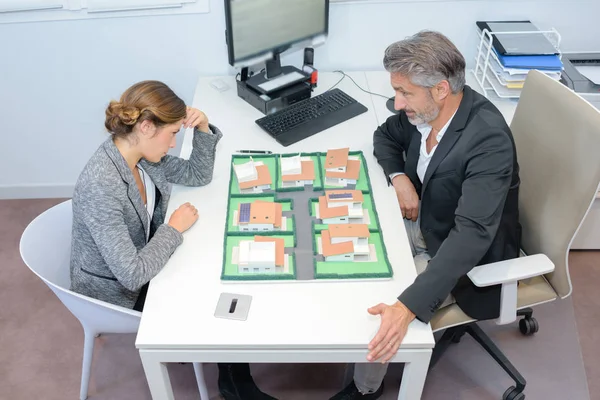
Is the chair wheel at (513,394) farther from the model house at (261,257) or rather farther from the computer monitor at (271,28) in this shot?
the computer monitor at (271,28)

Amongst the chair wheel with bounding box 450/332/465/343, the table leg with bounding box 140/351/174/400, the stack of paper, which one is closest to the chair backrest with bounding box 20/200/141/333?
the table leg with bounding box 140/351/174/400

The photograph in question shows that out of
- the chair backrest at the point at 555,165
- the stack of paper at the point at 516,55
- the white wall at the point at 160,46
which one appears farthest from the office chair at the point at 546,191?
the white wall at the point at 160,46

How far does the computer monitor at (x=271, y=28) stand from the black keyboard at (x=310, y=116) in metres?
0.24

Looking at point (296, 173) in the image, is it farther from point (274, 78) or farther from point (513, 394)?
point (513, 394)

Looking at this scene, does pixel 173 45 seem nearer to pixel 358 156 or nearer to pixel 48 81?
pixel 48 81

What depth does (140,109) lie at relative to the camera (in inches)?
63.0

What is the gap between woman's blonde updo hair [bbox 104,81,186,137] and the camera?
5.19 ft

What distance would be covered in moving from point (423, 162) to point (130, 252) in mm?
994

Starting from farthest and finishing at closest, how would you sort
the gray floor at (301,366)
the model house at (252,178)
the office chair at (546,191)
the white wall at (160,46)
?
1. the white wall at (160,46)
2. the gray floor at (301,366)
3. the model house at (252,178)
4. the office chair at (546,191)

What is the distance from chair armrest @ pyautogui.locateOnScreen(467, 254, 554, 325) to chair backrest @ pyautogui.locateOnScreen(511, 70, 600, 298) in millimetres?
129

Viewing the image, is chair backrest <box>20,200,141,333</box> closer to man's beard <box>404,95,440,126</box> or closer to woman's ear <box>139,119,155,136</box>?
woman's ear <box>139,119,155,136</box>

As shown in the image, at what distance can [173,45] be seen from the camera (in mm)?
2586

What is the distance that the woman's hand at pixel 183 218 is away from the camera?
1.69 m

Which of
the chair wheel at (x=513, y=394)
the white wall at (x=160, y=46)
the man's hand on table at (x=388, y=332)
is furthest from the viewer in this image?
the white wall at (x=160, y=46)
